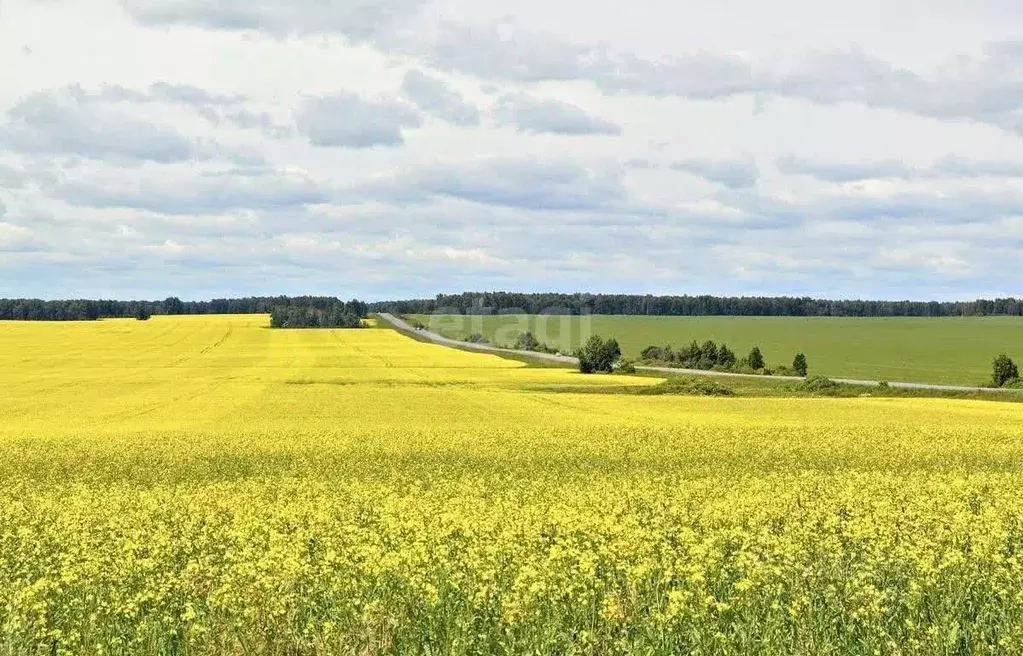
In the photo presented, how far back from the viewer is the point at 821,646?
891cm

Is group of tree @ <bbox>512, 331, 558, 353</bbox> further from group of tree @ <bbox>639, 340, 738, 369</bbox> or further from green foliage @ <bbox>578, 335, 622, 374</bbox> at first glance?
green foliage @ <bbox>578, 335, 622, 374</bbox>

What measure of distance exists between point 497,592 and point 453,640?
134cm

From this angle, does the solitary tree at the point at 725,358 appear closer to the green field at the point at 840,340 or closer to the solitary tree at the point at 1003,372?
the green field at the point at 840,340

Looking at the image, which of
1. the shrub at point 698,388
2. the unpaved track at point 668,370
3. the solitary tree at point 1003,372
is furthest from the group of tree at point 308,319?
the solitary tree at point 1003,372

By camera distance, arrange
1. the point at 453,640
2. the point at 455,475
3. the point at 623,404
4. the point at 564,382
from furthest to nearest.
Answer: the point at 564,382 → the point at 623,404 → the point at 455,475 → the point at 453,640

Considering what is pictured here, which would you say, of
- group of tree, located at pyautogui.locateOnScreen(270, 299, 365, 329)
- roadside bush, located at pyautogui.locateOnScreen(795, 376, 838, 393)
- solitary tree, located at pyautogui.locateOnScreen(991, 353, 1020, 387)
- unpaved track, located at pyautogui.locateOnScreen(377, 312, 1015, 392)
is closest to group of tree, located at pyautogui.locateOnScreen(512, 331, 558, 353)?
unpaved track, located at pyautogui.locateOnScreen(377, 312, 1015, 392)

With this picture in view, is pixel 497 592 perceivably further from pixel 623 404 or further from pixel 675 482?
pixel 623 404

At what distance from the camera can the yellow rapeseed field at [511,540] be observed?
9.34 m

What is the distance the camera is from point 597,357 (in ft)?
291

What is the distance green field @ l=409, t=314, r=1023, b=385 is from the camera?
101812 millimetres

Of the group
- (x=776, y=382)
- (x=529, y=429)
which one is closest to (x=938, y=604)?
(x=529, y=429)

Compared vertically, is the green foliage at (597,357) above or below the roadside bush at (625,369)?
above

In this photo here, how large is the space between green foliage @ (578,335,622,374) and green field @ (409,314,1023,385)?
21.0 m

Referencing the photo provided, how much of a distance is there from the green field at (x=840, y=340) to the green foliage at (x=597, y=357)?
21.0m
